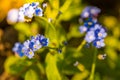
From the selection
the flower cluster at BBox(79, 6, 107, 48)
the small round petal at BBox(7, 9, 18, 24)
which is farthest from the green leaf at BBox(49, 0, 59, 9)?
the small round petal at BBox(7, 9, 18, 24)

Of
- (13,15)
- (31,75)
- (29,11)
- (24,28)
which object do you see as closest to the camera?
(29,11)

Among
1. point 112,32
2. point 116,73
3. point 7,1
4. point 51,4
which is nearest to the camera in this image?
point 51,4

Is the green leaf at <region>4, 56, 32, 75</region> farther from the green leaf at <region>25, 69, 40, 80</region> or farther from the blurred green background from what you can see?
the green leaf at <region>25, 69, 40, 80</region>

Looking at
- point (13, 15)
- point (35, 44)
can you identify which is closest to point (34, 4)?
point (35, 44)

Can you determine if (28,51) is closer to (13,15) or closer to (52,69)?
(52,69)

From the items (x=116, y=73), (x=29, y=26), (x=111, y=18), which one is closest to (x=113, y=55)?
(x=116, y=73)

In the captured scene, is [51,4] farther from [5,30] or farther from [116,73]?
[5,30]

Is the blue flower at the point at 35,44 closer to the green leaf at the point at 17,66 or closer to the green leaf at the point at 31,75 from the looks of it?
the green leaf at the point at 31,75

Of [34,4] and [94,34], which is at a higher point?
[34,4]
